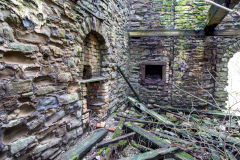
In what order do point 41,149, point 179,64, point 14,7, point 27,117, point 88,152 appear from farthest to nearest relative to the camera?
point 179,64 → point 88,152 → point 41,149 → point 27,117 → point 14,7

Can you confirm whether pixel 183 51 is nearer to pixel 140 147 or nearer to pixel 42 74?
pixel 140 147

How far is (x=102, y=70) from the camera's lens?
3.55 meters

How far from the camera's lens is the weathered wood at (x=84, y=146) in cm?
214

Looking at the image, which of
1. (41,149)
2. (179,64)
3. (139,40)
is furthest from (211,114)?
(41,149)

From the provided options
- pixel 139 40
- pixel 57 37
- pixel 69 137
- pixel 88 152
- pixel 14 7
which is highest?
pixel 139 40

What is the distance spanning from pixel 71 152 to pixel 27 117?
88 centimetres

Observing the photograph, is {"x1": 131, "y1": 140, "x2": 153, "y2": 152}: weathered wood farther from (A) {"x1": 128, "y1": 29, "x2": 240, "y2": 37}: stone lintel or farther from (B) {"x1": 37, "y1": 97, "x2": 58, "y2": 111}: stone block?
(A) {"x1": 128, "y1": 29, "x2": 240, "y2": 37}: stone lintel

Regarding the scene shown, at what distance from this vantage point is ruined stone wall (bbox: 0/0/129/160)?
1.50 metres

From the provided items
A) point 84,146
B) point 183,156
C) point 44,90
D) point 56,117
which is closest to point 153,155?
point 183,156

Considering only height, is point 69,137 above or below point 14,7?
below

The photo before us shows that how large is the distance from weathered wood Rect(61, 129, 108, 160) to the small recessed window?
285 centimetres

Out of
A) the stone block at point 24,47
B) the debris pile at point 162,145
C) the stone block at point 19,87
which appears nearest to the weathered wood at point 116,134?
the debris pile at point 162,145

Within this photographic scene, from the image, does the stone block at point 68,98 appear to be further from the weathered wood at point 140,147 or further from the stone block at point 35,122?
the weathered wood at point 140,147

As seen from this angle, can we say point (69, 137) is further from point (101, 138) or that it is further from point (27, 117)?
point (27, 117)
